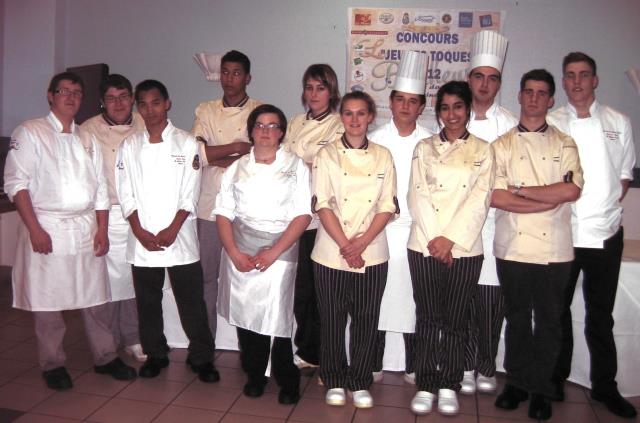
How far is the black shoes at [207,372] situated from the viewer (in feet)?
9.32

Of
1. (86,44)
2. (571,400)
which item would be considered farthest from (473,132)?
(86,44)

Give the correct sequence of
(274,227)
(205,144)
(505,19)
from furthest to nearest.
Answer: (505,19)
(205,144)
(274,227)

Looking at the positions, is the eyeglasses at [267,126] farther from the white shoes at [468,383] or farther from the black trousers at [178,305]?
the white shoes at [468,383]

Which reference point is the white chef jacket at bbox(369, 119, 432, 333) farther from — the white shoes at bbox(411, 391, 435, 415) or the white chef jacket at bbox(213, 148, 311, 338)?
the white chef jacket at bbox(213, 148, 311, 338)

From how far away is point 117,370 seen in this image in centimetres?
285

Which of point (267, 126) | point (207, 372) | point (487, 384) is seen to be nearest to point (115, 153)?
point (267, 126)

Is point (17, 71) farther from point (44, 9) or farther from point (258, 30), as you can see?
point (258, 30)

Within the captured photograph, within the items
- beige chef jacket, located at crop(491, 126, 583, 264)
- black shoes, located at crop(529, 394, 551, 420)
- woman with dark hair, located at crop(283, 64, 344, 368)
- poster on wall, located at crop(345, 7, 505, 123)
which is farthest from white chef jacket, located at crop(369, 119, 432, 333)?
poster on wall, located at crop(345, 7, 505, 123)

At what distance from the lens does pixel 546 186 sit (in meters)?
2.40

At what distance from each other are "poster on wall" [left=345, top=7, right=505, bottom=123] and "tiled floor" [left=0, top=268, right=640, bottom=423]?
2.41 meters

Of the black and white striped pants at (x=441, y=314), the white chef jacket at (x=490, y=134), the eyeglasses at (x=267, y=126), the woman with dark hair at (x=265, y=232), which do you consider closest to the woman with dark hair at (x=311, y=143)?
A: the woman with dark hair at (x=265, y=232)

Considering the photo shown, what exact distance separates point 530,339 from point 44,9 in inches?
182

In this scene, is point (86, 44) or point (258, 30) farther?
point (86, 44)

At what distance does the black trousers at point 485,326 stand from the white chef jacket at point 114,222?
1722 millimetres
